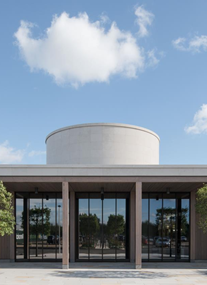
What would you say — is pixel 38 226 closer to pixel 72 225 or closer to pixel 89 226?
pixel 72 225

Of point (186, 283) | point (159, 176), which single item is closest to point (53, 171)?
point (159, 176)

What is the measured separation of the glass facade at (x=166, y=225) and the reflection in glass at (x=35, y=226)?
7215mm

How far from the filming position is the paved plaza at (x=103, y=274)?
14867 mm

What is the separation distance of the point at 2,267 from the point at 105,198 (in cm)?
793

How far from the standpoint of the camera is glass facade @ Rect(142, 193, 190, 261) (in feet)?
71.2

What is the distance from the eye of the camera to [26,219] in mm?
22062

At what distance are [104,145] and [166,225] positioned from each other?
8.75 metres

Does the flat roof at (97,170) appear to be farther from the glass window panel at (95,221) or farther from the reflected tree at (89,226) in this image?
the reflected tree at (89,226)

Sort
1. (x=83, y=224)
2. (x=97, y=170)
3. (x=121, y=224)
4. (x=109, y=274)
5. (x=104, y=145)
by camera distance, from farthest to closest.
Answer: (x=104, y=145) < (x=121, y=224) < (x=83, y=224) < (x=97, y=170) < (x=109, y=274)

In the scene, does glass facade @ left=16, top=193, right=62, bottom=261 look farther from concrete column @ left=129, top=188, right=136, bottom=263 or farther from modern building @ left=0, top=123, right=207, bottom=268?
concrete column @ left=129, top=188, right=136, bottom=263

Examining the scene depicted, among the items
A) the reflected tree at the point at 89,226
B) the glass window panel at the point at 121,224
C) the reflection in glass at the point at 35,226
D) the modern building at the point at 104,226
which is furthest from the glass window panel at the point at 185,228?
the reflection in glass at the point at 35,226

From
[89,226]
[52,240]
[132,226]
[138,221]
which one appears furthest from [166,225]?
[52,240]

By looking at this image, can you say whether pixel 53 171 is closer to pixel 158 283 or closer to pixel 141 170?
pixel 141 170

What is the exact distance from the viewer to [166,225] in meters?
22.0
